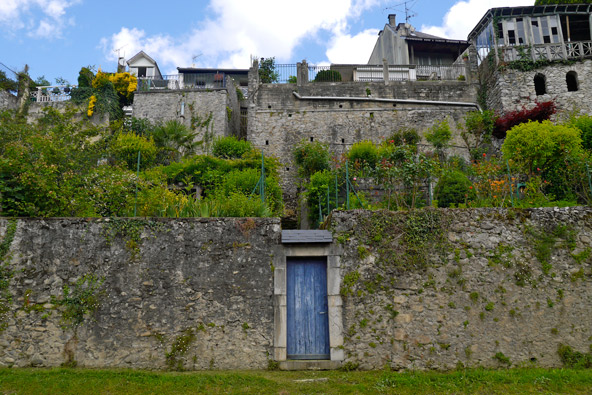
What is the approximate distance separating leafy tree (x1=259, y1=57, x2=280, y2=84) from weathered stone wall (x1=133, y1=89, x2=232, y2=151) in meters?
2.20

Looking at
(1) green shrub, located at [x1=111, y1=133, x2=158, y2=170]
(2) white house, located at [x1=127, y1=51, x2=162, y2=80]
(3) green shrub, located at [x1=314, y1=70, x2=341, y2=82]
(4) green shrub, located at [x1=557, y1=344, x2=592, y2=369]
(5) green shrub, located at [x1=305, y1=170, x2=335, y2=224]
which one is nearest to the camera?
(4) green shrub, located at [x1=557, y1=344, x2=592, y2=369]

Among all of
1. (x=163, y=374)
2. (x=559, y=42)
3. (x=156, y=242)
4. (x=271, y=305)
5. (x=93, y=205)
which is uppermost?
(x=559, y=42)

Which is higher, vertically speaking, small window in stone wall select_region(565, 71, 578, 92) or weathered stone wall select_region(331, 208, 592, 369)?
small window in stone wall select_region(565, 71, 578, 92)

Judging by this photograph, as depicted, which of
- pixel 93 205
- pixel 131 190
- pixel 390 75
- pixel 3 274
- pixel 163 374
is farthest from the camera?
pixel 390 75

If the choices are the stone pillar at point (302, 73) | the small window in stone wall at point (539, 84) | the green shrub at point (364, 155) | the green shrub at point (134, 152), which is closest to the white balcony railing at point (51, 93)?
the green shrub at point (134, 152)

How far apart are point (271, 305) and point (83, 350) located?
3.20 metres

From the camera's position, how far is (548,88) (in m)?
17.8

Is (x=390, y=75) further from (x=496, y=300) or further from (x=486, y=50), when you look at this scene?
(x=496, y=300)

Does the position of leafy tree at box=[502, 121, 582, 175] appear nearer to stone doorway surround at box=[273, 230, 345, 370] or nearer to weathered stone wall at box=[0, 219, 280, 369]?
stone doorway surround at box=[273, 230, 345, 370]

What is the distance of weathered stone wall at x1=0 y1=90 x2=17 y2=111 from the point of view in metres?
22.1

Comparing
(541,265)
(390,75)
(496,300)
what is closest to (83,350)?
(496,300)

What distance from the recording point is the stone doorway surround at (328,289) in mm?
7070

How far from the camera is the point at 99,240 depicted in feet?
24.6

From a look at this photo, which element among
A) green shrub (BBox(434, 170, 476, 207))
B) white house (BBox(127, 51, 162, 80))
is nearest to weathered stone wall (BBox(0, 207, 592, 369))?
green shrub (BBox(434, 170, 476, 207))
